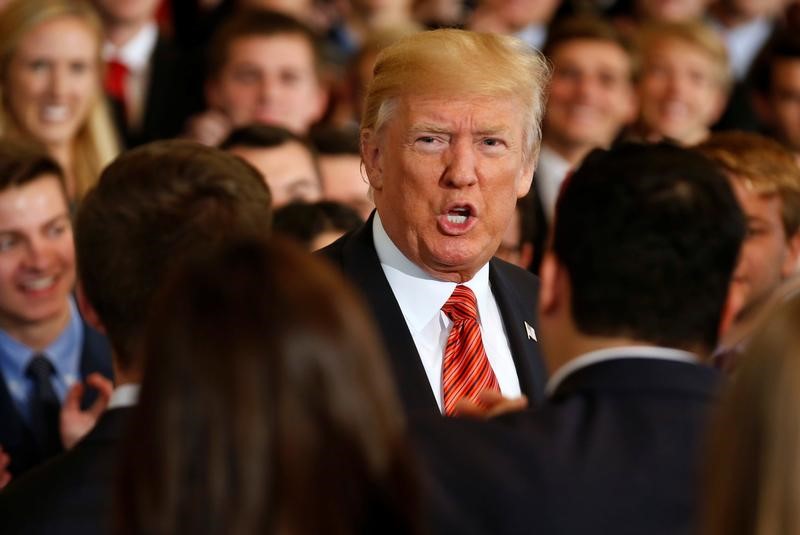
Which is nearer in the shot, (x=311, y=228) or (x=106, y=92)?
(x=311, y=228)

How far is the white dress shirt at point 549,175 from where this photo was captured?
643 centimetres

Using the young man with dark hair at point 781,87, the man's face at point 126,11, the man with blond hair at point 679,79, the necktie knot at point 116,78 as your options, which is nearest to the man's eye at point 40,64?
the necktie knot at point 116,78

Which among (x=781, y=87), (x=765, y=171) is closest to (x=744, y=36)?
(x=781, y=87)

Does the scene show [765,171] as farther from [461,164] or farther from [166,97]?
[166,97]

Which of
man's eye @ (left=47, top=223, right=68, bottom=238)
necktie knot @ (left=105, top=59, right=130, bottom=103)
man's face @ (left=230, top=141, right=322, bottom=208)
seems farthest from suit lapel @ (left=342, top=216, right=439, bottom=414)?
necktie knot @ (left=105, top=59, right=130, bottom=103)

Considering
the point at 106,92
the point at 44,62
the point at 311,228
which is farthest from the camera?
the point at 106,92

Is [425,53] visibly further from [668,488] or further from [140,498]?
[140,498]

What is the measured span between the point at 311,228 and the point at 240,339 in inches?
122

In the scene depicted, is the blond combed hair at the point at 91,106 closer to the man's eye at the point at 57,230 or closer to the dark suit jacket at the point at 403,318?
the man's eye at the point at 57,230

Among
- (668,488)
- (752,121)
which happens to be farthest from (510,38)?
(752,121)

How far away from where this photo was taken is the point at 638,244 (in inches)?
102

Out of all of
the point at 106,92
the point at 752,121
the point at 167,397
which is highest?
the point at 167,397

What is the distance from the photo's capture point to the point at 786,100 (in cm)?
739

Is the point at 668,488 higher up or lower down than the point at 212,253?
lower down
